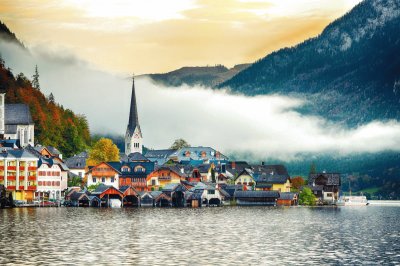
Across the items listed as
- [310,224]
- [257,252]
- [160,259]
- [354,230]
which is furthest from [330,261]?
[310,224]

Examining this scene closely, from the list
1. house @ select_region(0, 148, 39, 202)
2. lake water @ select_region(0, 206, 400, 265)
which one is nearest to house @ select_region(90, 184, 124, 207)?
house @ select_region(0, 148, 39, 202)

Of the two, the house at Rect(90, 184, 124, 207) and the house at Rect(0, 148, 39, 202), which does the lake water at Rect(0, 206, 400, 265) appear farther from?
the house at Rect(0, 148, 39, 202)

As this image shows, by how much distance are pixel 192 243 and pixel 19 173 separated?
395ft

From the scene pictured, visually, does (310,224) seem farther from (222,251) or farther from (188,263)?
(188,263)

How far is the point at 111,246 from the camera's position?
252ft

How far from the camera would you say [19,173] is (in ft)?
634

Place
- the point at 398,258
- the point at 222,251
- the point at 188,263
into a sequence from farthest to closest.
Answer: the point at 222,251 → the point at 398,258 → the point at 188,263

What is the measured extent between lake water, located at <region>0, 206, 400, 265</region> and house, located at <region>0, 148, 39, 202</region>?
76339 millimetres

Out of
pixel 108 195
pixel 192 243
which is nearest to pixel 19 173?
pixel 108 195

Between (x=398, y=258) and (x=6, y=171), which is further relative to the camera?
(x=6, y=171)

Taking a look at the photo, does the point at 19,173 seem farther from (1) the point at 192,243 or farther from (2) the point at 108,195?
(1) the point at 192,243

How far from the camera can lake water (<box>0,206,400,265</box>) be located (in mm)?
66375

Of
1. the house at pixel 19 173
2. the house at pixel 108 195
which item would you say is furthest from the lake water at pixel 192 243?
the house at pixel 19 173

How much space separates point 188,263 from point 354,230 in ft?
152
